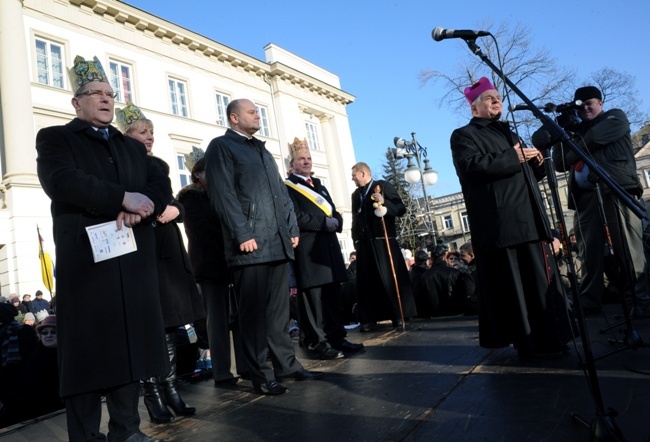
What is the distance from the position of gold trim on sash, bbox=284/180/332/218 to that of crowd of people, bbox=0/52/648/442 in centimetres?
2

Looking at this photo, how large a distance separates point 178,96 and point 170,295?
21.8 m

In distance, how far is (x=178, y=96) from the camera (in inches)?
910

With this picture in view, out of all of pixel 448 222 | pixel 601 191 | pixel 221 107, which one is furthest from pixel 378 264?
pixel 448 222

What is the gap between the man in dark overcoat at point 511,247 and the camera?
10.5 ft

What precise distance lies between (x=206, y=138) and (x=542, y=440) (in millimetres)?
23208

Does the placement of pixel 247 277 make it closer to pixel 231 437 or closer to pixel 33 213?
pixel 231 437

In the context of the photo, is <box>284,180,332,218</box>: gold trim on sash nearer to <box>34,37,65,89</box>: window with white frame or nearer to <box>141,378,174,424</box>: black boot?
<box>141,378,174,424</box>: black boot

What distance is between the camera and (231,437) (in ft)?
7.70

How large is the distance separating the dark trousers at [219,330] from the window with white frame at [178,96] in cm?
2042

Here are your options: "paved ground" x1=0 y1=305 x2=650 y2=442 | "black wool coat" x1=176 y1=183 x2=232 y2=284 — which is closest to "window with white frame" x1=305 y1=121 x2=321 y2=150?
"black wool coat" x1=176 y1=183 x2=232 y2=284

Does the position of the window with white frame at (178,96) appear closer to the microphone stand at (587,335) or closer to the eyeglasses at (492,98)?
the eyeglasses at (492,98)

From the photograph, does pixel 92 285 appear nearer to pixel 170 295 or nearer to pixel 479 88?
pixel 170 295

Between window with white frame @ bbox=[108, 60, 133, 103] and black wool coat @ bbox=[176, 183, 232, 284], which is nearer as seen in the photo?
black wool coat @ bbox=[176, 183, 232, 284]

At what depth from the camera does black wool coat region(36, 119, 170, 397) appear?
213 centimetres
